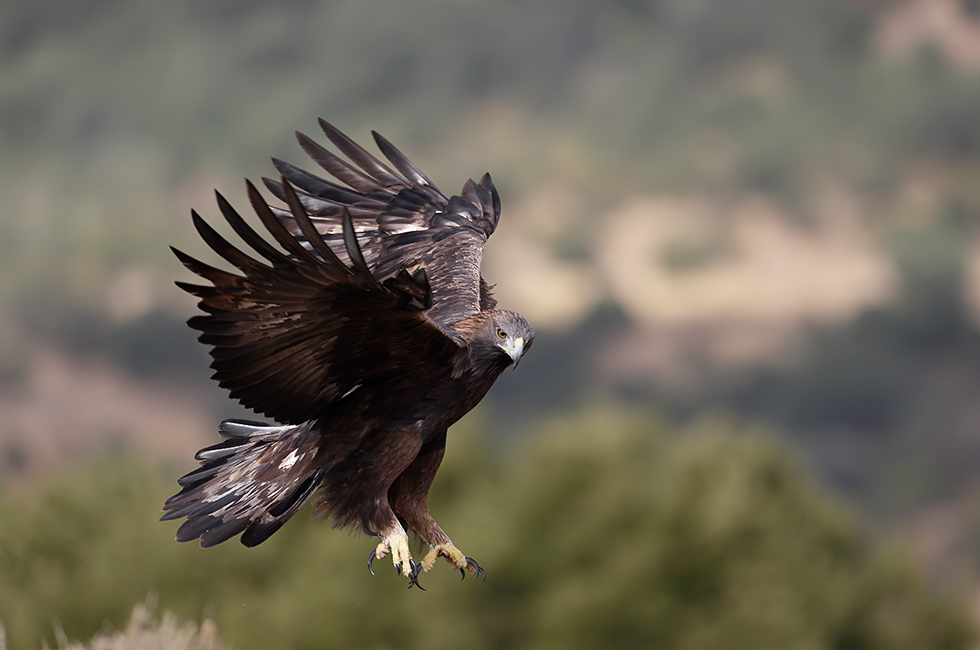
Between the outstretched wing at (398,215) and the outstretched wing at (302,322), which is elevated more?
the outstretched wing at (398,215)

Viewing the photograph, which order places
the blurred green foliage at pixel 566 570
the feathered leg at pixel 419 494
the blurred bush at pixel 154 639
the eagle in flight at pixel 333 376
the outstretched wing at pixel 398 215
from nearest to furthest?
the eagle in flight at pixel 333 376 < the feathered leg at pixel 419 494 < the blurred bush at pixel 154 639 < the outstretched wing at pixel 398 215 < the blurred green foliage at pixel 566 570

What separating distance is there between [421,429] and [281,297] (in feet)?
3.14

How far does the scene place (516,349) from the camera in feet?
15.1

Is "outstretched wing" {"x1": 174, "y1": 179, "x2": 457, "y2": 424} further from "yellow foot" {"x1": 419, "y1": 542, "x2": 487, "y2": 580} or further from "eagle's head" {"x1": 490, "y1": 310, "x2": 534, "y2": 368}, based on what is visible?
"yellow foot" {"x1": 419, "y1": 542, "x2": 487, "y2": 580}

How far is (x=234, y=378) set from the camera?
433cm

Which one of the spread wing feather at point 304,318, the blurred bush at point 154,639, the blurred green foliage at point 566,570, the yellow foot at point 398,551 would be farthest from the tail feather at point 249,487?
the blurred green foliage at point 566,570

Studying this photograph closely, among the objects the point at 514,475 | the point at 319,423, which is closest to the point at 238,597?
the point at 514,475

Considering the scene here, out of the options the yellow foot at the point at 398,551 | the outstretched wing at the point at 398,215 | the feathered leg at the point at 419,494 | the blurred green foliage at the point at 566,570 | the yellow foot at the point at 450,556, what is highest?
the blurred green foliage at the point at 566,570

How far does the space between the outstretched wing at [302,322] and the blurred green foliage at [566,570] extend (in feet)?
39.5

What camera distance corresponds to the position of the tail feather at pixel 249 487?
474 centimetres

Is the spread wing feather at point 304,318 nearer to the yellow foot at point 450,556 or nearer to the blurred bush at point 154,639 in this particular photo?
the yellow foot at point 450,556

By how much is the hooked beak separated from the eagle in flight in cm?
1

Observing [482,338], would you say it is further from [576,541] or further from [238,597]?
[238,597]

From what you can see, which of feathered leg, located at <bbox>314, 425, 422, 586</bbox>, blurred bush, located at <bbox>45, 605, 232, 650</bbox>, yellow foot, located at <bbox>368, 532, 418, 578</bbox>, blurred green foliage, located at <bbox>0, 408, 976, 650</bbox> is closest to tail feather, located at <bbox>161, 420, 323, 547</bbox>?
feathered leg, located at <bbox>314, 425, 422, 586</bbox>
